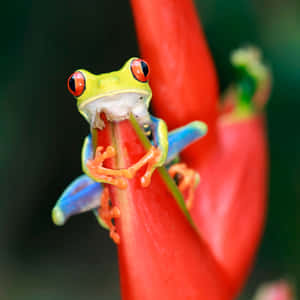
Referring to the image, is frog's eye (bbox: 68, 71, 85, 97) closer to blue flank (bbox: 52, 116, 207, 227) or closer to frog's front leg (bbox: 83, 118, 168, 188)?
frog's front leg (bbox: 83, 118, 168, 188)

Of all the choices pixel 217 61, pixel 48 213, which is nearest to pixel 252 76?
pixel 217 61

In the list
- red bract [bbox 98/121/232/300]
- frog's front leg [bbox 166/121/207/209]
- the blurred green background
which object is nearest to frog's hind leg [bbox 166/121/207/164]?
frog's front leg [bbox 166/121/207/209]

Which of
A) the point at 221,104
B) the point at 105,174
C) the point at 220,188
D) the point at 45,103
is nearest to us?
the point at 105,174

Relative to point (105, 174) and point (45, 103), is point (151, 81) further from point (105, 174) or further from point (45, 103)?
point (45, 103)

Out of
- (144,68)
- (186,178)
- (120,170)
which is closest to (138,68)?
(144,68)

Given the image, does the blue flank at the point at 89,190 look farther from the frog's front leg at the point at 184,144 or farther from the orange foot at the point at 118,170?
the orange foot at the point at 118,170

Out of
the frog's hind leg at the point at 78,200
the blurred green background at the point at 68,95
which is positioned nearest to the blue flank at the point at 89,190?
the frog's hind leg at the point at 78,200
